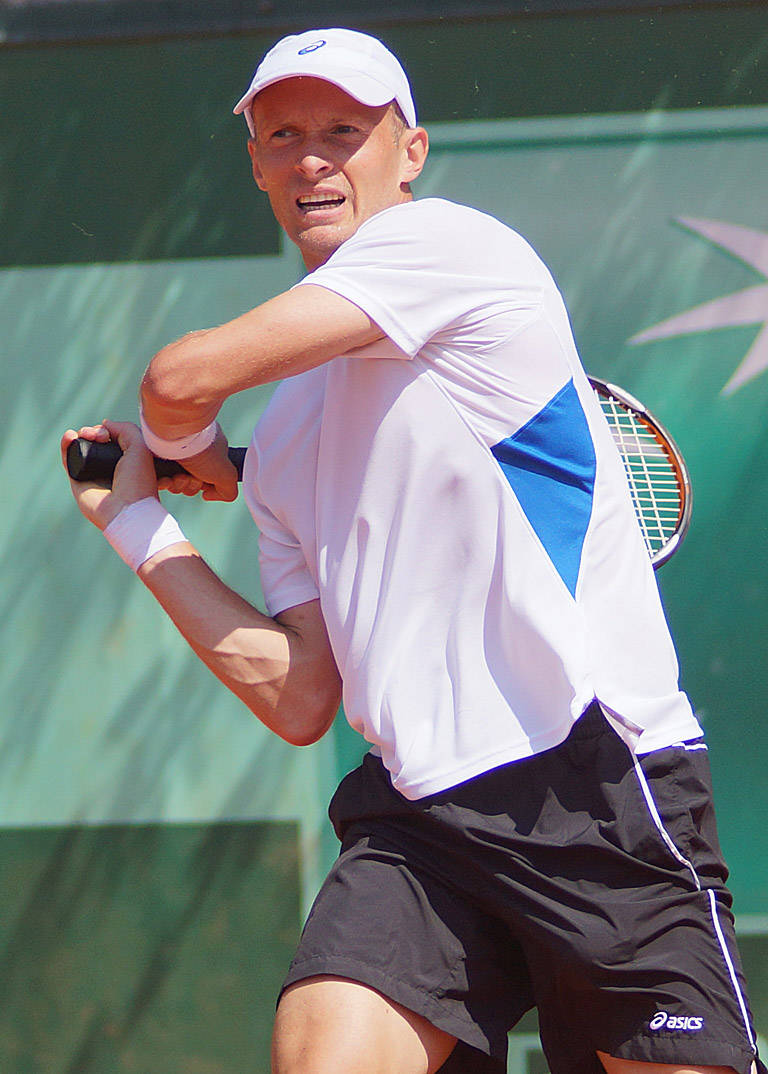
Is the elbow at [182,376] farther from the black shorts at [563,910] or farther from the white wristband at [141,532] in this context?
the black shorts at [563,910]

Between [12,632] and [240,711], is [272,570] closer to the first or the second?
[240,711]

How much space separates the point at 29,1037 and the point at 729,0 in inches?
143

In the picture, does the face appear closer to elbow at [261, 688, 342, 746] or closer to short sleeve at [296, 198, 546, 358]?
short sleeve at [296, 198, 546, 358]

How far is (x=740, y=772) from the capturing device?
3.72 metres

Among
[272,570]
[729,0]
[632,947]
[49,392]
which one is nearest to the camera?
[632,947]

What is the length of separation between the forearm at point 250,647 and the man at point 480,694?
0.18 meters

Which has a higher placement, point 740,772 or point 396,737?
point 396,737

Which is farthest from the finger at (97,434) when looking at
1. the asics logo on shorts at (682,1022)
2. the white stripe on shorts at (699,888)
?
the asics logo on shorts at (682,1022)

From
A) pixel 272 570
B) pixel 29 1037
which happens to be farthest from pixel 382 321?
pixel 29 1037

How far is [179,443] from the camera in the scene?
222 cm

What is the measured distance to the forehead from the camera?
2.23 meters

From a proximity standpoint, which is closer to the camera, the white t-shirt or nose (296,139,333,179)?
the white t-shirt

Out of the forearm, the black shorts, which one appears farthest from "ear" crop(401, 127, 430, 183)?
the black shorts

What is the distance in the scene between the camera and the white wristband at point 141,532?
7.37 ft
